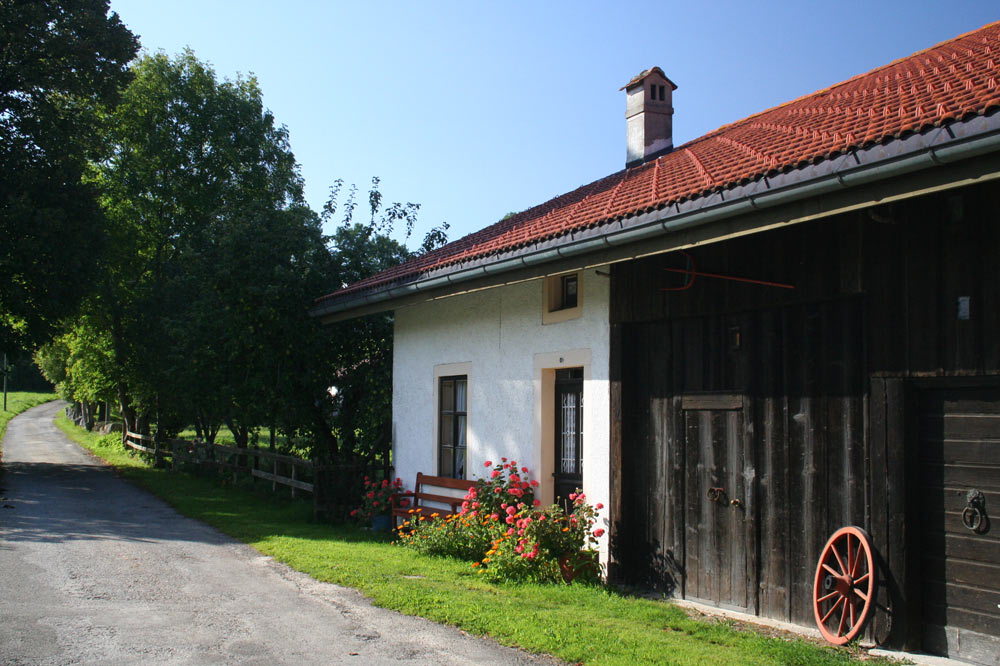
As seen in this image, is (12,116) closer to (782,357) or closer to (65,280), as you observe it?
(65,280)

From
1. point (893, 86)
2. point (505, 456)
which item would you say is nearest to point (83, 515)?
point (505, 456)

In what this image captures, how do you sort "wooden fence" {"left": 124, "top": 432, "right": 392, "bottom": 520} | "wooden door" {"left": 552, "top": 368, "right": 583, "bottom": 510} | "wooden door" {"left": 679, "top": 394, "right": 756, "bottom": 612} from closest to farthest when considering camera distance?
"wooden door" {"left": 679, "top": 394, "right": 756, "bottom": 612} → "wooden door" {"left": 552, "top": 368, "right": 583, "bottom": 510} → "wooden fence" {"left": 124, "top": 432, "right": 392, "bottom": 520}

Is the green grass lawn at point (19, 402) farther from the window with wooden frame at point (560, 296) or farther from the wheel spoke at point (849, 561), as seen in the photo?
the wheel spoke at point (849, 561)

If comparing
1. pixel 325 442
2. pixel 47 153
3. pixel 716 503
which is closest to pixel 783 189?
pixel 716 503

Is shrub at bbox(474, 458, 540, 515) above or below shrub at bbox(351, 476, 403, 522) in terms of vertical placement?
above

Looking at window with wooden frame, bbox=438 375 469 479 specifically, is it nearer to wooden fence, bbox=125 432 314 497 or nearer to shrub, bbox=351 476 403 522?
shrub, bbox=351 476 403 522

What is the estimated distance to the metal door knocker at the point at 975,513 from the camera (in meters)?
5.27

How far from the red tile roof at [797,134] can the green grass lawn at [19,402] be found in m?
40.5

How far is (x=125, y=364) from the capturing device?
2505 centimetres

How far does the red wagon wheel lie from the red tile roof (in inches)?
105

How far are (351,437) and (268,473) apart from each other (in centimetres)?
306

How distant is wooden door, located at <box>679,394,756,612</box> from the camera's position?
702 cm

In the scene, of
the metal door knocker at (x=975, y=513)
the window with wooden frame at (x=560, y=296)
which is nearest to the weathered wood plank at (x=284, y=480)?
the window with wooden frame at (x=560, y=296)

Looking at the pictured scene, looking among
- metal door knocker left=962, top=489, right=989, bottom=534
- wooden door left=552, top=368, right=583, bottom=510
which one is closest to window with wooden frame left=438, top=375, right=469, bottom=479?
wooden door left=552, top=368, right=583, bottom=510
